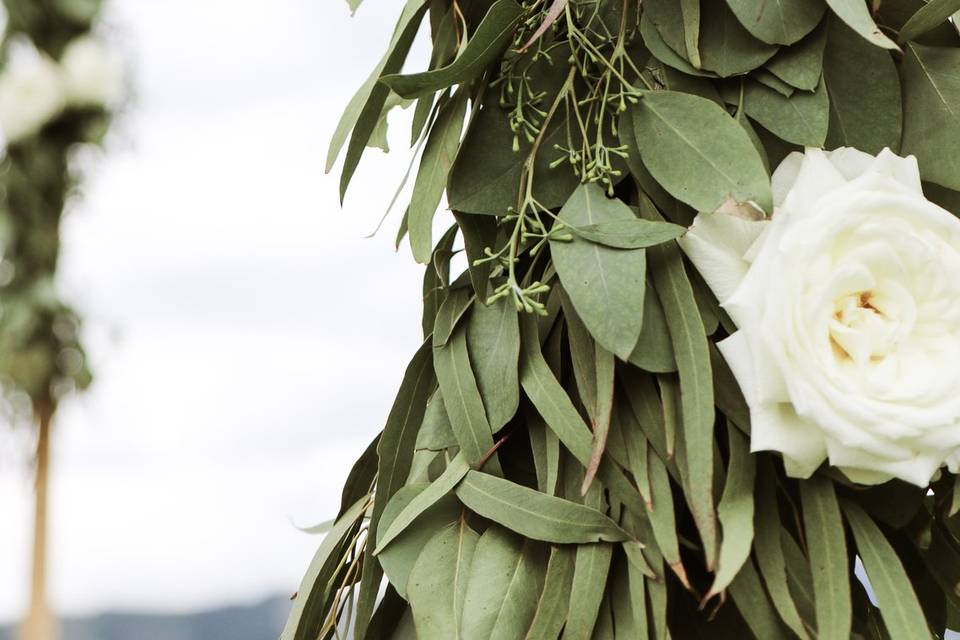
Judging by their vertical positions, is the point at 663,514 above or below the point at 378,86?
below

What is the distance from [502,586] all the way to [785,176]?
0.55ft

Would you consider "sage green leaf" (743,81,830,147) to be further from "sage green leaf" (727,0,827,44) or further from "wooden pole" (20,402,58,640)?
"wooden pole" (20,402,58,640)

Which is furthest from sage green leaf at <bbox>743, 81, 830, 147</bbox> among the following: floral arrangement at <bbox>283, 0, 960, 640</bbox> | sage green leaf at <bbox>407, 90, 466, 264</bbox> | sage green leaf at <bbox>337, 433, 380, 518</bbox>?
sage green leaf at <bbox>337, 433, 380, 518</bbox>

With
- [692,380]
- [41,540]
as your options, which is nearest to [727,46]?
[692,380]

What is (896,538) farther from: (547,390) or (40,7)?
(40,7)

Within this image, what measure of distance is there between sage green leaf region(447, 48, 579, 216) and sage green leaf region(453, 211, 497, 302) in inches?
0.4

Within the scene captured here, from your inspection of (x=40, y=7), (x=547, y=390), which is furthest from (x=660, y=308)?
(x=40, y=7)

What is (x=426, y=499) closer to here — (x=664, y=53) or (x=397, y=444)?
(x=397, y=444)

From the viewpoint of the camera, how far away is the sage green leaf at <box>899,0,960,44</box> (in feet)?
0.96

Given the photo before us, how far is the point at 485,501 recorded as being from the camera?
1.02 feet

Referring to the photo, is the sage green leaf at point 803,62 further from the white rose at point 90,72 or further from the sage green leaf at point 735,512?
the white rose at point 90,72

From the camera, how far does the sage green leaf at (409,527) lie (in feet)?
1.07

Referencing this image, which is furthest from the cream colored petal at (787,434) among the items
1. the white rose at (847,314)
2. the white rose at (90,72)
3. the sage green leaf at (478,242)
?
the white rose at (90,72)

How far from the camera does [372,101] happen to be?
0.33 meters
